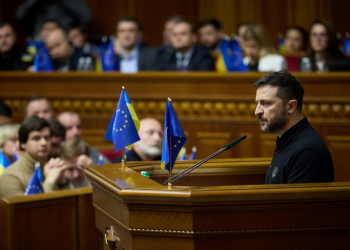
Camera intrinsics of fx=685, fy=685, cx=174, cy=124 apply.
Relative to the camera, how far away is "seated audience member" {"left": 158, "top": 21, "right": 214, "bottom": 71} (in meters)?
7.09

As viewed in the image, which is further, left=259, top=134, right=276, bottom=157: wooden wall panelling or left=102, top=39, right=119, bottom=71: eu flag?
left=102, top=39, right=119, bottom=71: eu flag

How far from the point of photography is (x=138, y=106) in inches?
265

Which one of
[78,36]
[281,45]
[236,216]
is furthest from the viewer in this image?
[281,45]

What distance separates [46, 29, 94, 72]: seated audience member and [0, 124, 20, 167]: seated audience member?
216 cm

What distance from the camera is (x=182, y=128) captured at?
552 cm

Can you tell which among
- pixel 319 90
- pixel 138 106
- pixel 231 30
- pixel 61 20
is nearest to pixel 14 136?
pixel 138 106

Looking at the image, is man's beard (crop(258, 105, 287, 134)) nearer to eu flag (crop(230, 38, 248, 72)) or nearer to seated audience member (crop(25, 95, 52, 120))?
seated audience member (crop(25, 95, 52, 120))

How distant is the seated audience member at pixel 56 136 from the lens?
5472 mm

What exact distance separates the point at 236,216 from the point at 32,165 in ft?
8.75

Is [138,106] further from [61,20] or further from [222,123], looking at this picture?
[61,20]

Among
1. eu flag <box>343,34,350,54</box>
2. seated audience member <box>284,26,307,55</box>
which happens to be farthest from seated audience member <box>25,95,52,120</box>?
eu flag <box>343,34,350,54</box>

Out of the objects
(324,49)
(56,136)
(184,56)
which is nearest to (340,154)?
(324,49)

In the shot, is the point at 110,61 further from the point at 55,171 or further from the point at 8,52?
the point at 55,171

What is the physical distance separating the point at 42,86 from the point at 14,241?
3.27 meters
